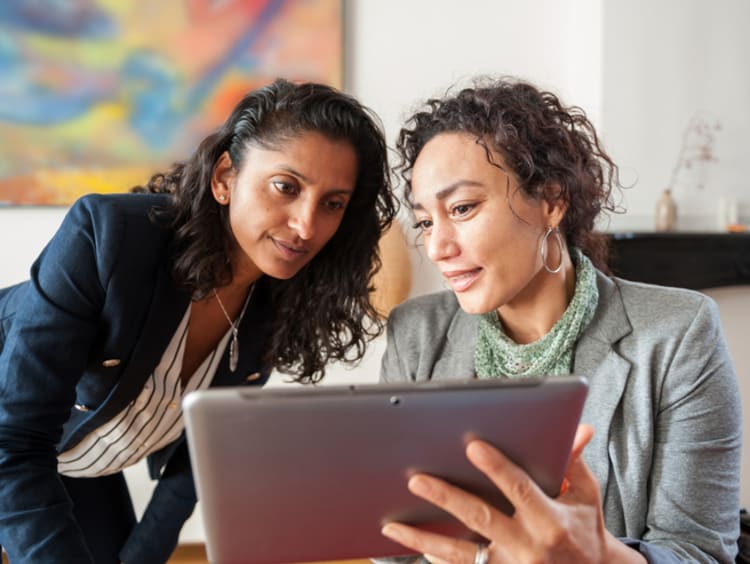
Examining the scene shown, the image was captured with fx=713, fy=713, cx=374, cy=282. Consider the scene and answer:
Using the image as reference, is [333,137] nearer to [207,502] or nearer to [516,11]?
[207,502]

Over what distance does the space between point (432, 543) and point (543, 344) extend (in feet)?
1.88

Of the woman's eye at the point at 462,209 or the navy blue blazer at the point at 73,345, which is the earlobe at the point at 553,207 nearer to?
the woman's eye at the point at 462,209

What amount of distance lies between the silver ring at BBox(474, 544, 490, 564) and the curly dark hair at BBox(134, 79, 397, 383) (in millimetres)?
738

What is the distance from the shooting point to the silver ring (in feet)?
2.81

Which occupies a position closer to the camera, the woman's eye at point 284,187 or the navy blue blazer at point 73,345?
the navy blue blazer at point 73,345

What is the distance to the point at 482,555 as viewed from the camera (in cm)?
86

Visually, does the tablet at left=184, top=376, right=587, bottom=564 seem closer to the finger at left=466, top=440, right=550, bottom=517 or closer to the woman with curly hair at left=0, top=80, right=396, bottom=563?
the finger at left=466, top=440, right=550, bottom=517

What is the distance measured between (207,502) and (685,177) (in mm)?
2650

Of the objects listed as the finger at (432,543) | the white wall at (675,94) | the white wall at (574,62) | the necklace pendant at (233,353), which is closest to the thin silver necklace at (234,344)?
the necklace pendant at (233,353)

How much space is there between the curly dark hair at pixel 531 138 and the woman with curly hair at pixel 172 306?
0.15 m

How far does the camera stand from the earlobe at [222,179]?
4.70 ft

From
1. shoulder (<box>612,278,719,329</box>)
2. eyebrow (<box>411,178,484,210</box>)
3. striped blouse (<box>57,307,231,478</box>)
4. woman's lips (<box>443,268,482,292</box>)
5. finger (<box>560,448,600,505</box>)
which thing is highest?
eyebrow (<box>411,178,484,210</box>)

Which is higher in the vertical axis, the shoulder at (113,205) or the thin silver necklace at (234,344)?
the shoulder at (113,205)

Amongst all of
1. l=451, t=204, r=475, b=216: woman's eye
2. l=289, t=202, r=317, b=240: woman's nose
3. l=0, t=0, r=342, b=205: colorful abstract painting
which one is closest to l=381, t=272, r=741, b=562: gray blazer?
l=451, t=204, r=475, b=216: woman's eye
